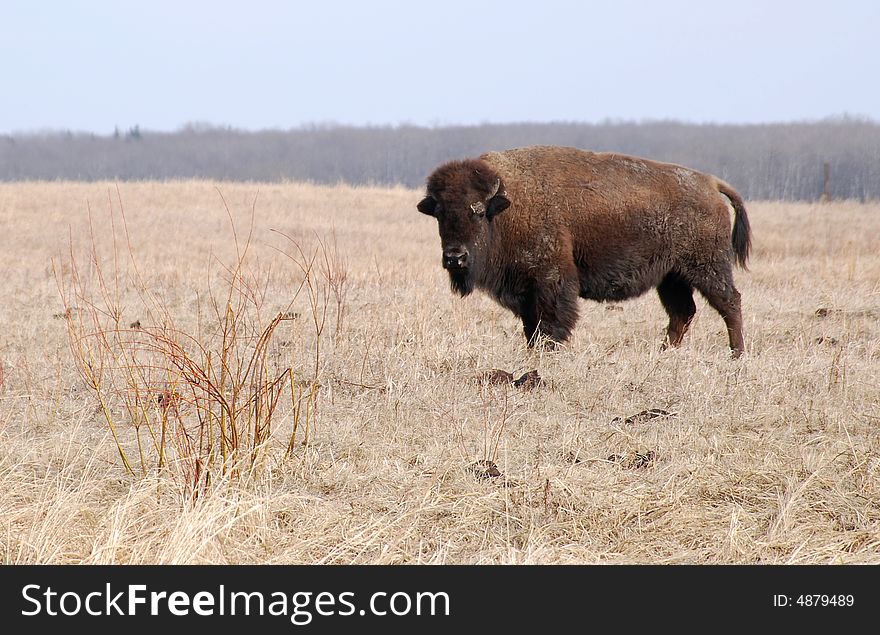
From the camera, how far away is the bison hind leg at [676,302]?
27.8ft

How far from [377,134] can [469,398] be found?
223ft

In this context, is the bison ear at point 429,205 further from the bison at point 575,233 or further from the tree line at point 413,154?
the tree line at point 413,154

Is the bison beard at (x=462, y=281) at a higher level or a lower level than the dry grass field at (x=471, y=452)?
higher

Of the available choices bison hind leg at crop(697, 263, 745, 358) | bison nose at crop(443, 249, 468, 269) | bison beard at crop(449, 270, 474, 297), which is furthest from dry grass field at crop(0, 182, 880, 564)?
bison nose at crop(443, 249, 468, 269)

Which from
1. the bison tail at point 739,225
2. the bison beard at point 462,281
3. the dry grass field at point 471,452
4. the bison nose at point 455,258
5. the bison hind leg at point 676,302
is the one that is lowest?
the dry grass field at point 471,452

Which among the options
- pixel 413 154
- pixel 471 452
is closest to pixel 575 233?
pixel 471 452

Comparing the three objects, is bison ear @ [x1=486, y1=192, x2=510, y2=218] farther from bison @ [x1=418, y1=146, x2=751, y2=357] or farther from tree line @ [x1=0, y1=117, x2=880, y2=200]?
tree line @ [x1=0, y1=117, x2=880, y2=200]

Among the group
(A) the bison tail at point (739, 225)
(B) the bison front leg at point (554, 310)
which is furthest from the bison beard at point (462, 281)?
(A) the bison tail at point (739, 225)

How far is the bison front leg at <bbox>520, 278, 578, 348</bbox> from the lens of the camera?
7578 mm

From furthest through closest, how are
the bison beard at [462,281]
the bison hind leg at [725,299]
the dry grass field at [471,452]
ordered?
the bison hind leg at [725,299], the bison beard at [462,281], the dry grass field at [471,452]

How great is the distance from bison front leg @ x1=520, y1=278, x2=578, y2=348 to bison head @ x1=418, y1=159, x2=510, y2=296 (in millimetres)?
617

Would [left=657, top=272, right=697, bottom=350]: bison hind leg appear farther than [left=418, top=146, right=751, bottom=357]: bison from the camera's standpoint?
Yes

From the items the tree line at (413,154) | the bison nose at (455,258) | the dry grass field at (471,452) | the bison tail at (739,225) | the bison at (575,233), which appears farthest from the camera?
the tree line at (413,154)
